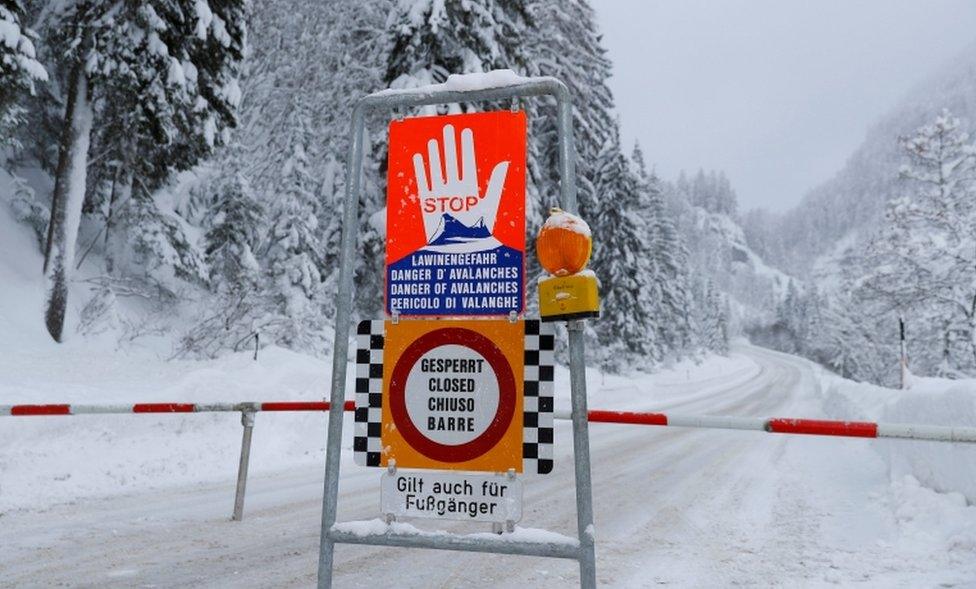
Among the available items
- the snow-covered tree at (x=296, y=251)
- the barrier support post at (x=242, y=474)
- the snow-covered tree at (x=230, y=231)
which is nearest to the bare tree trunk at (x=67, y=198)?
the snow-covered tree at (x=230, y=231)

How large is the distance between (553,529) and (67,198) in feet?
46.4

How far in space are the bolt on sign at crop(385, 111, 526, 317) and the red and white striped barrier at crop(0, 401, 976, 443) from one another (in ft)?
5.85

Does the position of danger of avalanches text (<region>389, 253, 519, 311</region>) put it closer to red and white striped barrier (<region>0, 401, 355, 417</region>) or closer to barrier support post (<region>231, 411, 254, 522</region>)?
red and white striped barrier (<region>0, 401, 355, 417</region>)

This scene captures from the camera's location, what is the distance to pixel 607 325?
37.5 meters

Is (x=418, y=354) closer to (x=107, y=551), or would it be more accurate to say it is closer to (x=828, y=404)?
(x=107, y=551)

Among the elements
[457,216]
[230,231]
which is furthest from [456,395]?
[230,231]

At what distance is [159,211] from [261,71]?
10.2m

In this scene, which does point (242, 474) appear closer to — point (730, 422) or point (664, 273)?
point (730, 422)

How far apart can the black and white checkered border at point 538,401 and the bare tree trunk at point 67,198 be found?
14944 millimetres

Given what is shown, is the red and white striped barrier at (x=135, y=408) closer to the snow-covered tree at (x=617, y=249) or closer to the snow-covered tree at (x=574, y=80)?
the snow-covered tree at (x=574, y=80)

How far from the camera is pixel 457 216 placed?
3064 mm

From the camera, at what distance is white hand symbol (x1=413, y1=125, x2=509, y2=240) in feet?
9.89

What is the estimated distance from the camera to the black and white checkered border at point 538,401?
2947 mm

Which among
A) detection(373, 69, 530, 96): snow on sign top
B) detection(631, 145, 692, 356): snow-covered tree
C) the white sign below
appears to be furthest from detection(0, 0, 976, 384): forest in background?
detection(631, 145, 692, 356): snow-covered tree
